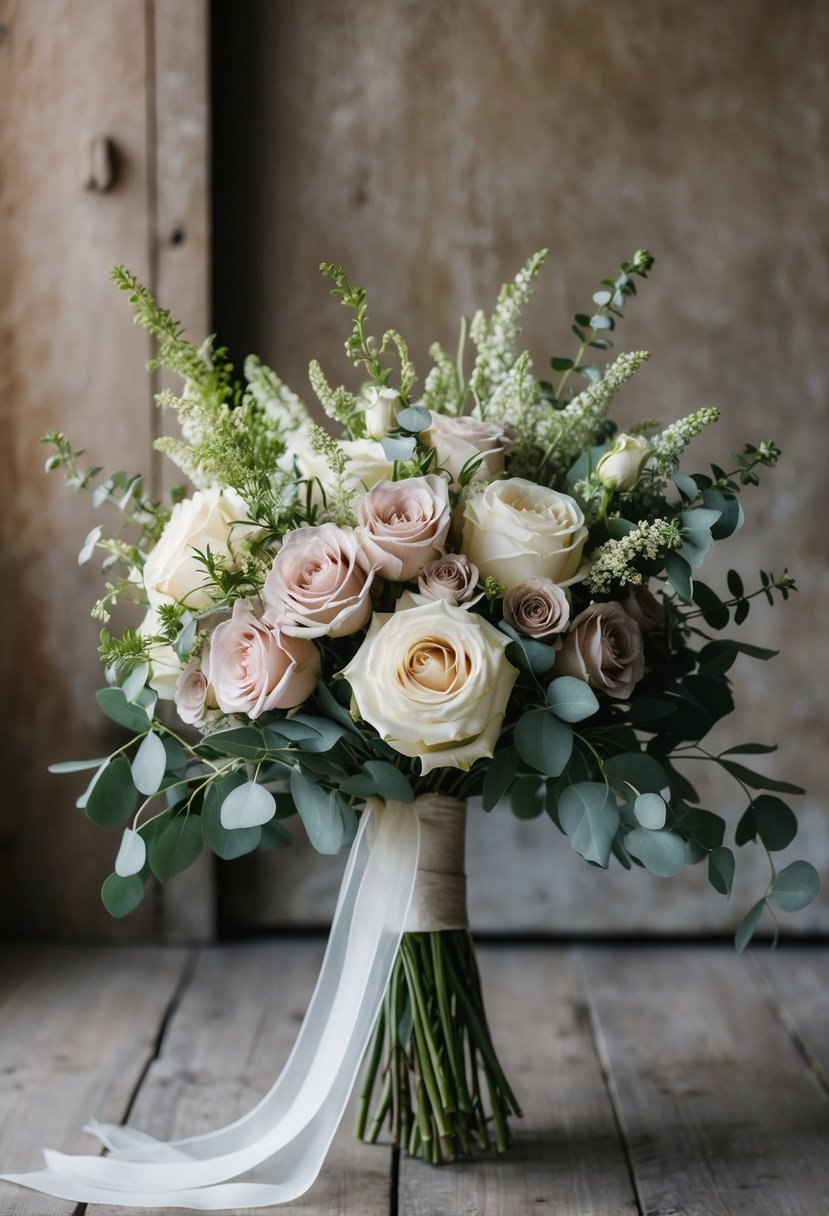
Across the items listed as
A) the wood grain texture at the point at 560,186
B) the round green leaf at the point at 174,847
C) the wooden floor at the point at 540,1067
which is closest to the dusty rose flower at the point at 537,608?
the round green leaf at the point at 174,847

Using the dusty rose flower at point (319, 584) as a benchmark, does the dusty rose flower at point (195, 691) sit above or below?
below

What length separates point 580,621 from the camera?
2.88 feet

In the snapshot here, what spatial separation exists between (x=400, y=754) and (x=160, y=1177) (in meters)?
0.45

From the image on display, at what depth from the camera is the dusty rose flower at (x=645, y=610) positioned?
941mm

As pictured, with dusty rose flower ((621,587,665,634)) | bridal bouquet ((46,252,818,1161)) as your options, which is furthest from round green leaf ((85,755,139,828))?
dusty rose flower ((621,587,665,634))

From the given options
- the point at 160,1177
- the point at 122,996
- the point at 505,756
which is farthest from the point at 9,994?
the point at 505,756

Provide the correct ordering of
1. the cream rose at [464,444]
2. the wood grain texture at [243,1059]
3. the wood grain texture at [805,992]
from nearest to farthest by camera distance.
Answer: the cream rose at [464,444], the wood grain texture at [243,1059], the wood grain texture at [805,992]

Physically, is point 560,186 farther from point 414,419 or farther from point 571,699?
point 571,699

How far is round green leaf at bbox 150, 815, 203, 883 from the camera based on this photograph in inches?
37.3

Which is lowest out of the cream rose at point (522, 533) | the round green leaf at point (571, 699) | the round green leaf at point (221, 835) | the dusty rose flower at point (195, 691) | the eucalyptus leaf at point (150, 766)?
the round green leaf at point (221, 835)

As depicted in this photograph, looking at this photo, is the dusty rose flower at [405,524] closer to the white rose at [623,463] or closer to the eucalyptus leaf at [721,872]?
the white rose at [623,463]

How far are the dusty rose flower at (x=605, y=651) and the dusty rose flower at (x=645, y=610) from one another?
0.16ft

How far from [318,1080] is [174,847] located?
0.24m

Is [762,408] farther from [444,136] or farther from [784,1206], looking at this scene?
[784,1206]
